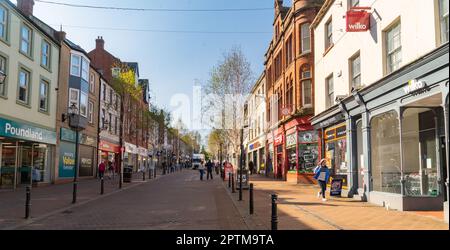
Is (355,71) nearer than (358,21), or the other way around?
(358,21)

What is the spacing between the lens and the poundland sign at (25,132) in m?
20.8

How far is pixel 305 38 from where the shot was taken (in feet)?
97.1

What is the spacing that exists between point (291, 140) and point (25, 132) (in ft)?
55.1

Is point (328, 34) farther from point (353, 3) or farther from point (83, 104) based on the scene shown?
point (83, 104)

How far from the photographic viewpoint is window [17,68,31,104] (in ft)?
76.7

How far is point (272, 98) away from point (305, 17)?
11.2 meters

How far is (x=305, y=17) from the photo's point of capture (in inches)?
1153

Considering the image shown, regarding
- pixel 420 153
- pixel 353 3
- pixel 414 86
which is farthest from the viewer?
pixel 353 3

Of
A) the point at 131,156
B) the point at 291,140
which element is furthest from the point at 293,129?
the point at 131,156

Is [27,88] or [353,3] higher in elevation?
[353,3]

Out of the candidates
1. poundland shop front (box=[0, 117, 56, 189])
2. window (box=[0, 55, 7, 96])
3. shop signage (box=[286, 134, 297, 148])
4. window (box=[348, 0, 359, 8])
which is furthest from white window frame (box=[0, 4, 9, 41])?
shop signage (box=[286, 134, 297, 148])

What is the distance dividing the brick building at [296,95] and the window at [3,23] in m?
17.5

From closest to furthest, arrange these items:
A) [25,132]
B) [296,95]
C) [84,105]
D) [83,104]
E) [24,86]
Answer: [25,132] → [24,86] → [296,95] → [83,104] → [84,105]
